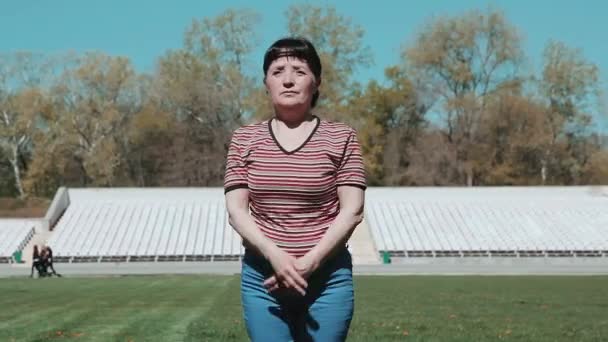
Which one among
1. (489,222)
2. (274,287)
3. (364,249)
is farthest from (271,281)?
(489,222)

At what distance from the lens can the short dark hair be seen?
15.0 ft

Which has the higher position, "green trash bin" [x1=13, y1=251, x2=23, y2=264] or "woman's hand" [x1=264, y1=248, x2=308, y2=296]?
"woman's hand" [x1=264, y1=248, x2=308, y2=296]

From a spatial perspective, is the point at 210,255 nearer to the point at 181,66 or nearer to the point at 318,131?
the point at 181,66

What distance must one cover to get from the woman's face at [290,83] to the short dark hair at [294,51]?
0.06 ft

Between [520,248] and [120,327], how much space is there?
37.0m

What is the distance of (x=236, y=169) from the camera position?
452 cm

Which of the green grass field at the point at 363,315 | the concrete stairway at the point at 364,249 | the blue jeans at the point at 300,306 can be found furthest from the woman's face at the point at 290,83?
the concrete stairway at the point at 364,249

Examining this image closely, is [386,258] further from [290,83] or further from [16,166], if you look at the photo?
[290,83]

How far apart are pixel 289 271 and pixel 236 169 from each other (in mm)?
610

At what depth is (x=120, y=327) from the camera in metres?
12.4

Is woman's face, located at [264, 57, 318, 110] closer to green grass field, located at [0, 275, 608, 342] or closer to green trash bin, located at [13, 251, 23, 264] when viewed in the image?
green grass field, located at [0, 275, 608, 342]

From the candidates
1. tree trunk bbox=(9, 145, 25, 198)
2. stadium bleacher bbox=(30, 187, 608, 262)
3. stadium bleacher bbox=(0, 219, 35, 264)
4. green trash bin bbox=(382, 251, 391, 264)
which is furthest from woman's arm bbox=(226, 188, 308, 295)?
tree trunk bbox=(9, 145, 25, 198)

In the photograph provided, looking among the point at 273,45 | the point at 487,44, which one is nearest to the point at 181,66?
the point at 487,44

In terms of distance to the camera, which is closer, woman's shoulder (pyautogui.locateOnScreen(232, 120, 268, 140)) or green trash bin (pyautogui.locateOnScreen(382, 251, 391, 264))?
woman's shoulder (pyautogui.locateOnScreen(232, 120, 268, 140))
